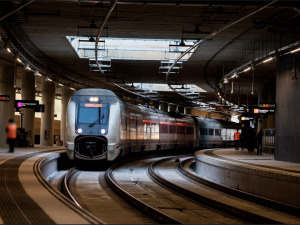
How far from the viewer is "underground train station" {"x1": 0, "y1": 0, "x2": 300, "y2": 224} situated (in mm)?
14930

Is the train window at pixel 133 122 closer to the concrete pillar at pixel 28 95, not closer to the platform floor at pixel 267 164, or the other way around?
the platform floor at pixel 267 164

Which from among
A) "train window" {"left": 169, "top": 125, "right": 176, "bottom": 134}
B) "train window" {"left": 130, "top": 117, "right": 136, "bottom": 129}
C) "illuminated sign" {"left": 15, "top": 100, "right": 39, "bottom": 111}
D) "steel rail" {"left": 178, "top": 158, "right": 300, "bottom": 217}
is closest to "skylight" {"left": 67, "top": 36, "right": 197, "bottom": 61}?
"illuminated sign" {"left": 15, "top": 100, "right": 39, "bottom": 111}

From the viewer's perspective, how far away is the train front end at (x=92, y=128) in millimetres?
27250

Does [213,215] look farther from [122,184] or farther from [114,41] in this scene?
[114,41]

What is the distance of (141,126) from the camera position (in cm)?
3681

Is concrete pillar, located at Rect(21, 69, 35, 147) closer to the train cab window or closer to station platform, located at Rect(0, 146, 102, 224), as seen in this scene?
the train cab window

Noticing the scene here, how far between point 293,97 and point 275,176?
9690 millimetres

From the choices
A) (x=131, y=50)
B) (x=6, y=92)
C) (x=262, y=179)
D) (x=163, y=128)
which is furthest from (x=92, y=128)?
(x=6, y=92)

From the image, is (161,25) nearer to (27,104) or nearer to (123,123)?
(123,123)

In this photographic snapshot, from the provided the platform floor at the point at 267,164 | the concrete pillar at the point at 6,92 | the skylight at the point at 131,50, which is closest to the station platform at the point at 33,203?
the platform floor at the point at 267,164

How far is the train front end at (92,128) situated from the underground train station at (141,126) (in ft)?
0.16

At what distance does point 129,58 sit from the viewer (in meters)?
40.0

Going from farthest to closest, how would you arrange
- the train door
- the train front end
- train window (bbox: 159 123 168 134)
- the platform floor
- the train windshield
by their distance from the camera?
1. train window (bbox: 159 123 168 134)
2. the train door
3. the train windshield
4. the train front end
5. the platform floor

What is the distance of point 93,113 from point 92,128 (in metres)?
0.78
